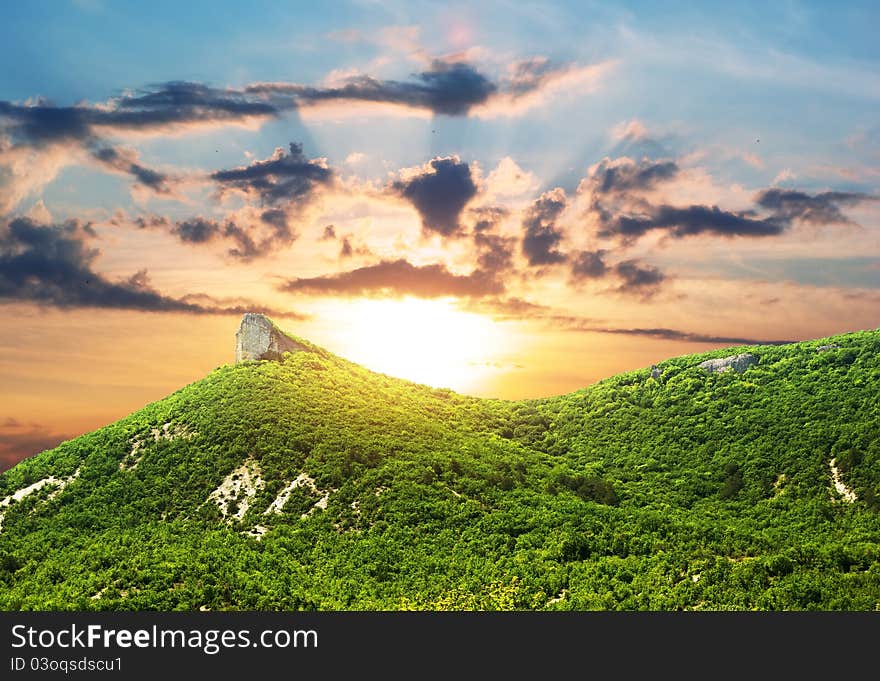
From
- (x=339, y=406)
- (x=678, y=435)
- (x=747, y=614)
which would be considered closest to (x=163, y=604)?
(x=747, y=614)

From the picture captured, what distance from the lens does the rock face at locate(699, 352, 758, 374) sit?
Result: 319ft

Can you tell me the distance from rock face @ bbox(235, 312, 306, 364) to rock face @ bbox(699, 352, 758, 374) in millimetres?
60688

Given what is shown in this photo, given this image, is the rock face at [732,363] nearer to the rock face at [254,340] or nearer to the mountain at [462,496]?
the mountain at [462,496]

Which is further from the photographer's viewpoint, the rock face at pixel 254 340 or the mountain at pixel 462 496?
the rock face at pixel 254 340

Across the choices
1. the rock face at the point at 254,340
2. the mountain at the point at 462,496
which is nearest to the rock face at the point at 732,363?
the mountain at the point at 462,496

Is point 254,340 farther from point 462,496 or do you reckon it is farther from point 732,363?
point 732,363

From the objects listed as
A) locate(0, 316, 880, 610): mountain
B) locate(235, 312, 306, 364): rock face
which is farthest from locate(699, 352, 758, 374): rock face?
locate(235, 312, 306, 364): rock face

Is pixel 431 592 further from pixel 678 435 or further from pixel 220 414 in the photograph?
pixel 678 435

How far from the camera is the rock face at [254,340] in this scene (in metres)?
96.4

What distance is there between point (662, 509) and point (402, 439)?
2742 cm

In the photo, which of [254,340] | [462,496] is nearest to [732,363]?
[462,496]

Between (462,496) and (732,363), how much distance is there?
52.4 metres

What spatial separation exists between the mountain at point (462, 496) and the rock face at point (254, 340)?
5.65 feet

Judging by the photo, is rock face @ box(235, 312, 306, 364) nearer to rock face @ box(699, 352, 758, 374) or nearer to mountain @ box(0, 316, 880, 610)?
mountain @ box(0, 316, 880, 610)
